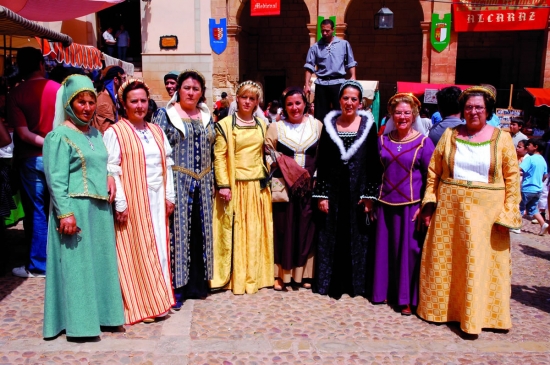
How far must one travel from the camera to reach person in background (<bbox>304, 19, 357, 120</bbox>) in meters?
7.27

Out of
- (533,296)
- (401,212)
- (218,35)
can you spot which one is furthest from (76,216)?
(218,35)

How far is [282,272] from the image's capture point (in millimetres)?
4723

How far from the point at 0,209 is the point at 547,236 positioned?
7.22 meters

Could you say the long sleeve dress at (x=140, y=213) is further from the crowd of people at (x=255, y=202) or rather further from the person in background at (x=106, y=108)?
the person in background at (x=106, y=108)

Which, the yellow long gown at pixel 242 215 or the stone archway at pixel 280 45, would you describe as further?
the stone archway at pixel 280 45

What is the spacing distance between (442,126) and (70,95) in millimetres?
3086

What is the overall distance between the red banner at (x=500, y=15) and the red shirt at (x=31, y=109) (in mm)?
12870

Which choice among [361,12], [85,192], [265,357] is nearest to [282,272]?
[265,357]

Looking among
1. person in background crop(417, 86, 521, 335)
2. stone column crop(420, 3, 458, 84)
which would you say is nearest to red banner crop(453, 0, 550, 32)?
stone column crop(420, 3, 458, 84)

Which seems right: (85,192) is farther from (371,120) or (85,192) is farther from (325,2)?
(325,2)

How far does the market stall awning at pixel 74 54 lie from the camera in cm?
807

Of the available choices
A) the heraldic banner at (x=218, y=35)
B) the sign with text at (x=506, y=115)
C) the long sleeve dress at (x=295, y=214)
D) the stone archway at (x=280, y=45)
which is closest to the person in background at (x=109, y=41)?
the heraldic banner at (x=218, y=35)

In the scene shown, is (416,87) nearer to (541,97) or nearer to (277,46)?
(541,97)

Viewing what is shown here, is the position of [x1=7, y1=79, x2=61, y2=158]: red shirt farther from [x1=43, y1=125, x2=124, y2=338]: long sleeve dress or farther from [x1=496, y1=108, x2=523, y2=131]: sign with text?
[x1=496, y1=108, x2=523, y2=131]: sign with text
